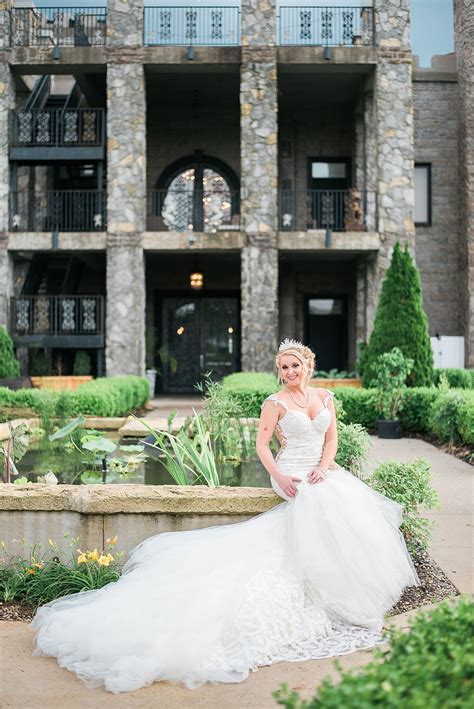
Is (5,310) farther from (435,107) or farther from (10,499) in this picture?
(10,499)

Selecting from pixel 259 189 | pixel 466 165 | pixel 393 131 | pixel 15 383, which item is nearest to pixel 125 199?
pixel 259 189

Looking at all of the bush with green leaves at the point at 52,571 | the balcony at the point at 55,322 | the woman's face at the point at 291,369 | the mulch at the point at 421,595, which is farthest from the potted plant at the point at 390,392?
the balcony at the point at 55,322

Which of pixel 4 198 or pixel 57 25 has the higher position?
pixel 57 25

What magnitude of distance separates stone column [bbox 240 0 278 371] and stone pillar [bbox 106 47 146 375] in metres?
2.53

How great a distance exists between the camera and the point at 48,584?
14.1 ft

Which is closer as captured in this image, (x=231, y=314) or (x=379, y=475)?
(x=379, y=475)

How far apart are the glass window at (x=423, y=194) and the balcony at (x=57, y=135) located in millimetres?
8749

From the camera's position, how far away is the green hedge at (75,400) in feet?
32.9

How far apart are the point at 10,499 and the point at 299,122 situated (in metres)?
19.3

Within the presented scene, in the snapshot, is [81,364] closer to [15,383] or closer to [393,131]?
[15,383]

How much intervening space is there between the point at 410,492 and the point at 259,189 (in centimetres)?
1442

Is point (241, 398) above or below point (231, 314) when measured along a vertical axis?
below

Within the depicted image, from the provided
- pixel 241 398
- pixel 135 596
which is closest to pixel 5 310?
pixel 241 398

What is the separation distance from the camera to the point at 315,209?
72.0 feet
